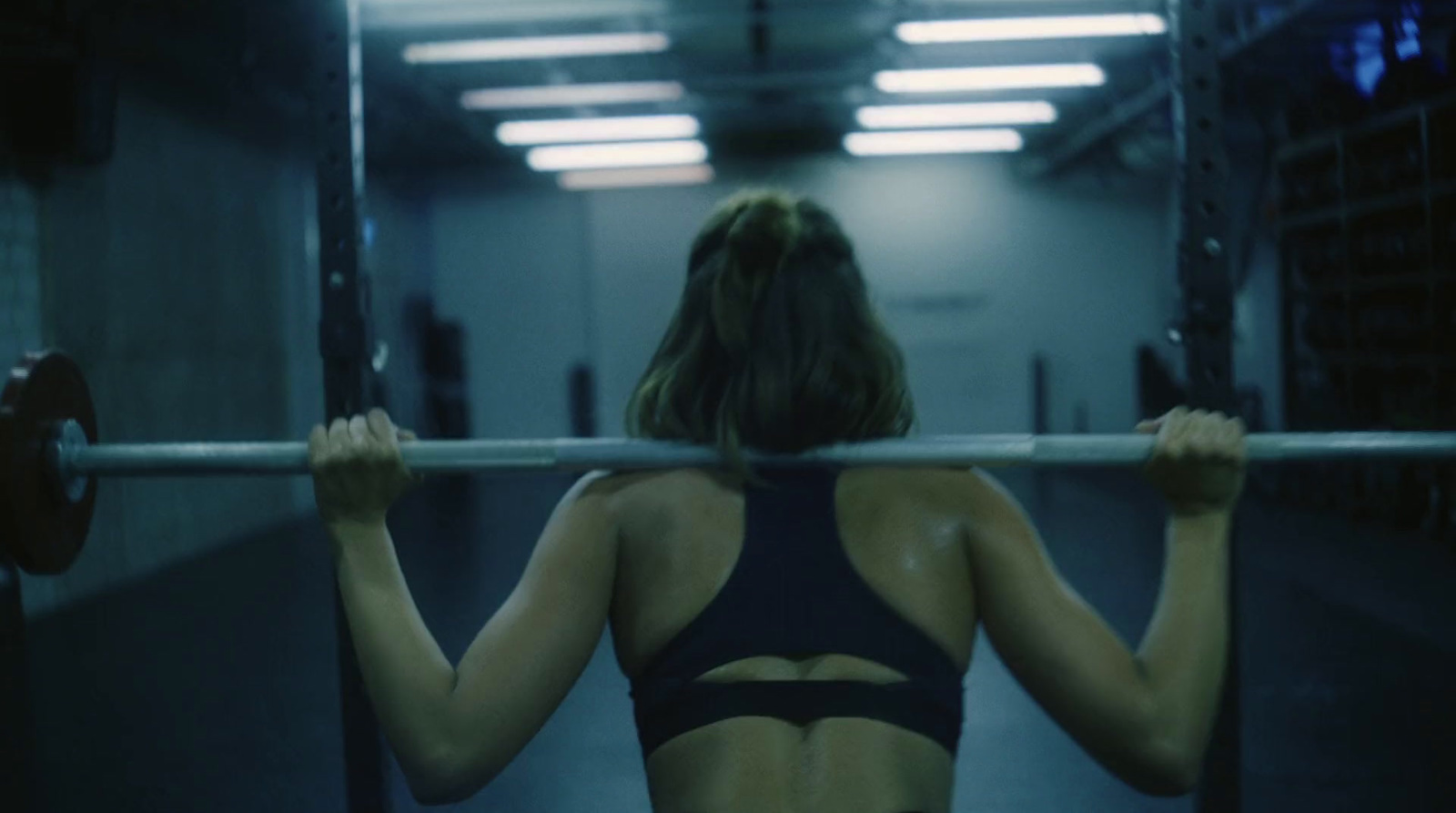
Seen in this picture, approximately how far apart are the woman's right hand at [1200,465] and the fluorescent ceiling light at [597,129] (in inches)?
227

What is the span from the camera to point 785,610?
886 mm

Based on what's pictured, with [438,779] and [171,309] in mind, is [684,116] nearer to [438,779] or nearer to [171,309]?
[171,309]

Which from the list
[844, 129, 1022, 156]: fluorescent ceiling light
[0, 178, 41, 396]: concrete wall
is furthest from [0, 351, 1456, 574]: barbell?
[844, 129, 1022, 156]: fluorescent ceiling light

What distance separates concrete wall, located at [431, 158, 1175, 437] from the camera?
8859 mm

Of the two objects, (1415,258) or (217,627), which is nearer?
(217,627)

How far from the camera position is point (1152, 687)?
932 mm

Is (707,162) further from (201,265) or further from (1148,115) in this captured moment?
(201,265)

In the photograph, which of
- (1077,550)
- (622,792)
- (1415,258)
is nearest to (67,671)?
(622,792)

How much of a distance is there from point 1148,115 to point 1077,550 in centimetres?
260

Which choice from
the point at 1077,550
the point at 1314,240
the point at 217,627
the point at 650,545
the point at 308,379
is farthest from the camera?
the point at 308,379

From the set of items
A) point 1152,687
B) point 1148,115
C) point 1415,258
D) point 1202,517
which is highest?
point 1148,115

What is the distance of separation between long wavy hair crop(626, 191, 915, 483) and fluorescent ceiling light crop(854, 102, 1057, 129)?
5.78 meters

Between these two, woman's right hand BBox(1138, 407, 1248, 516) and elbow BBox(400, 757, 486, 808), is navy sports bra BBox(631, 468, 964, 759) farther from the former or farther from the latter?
woman's right hand BBox(1138, 407, 1248, 516)

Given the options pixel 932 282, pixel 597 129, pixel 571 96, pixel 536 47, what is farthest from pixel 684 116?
pixel 932 282
